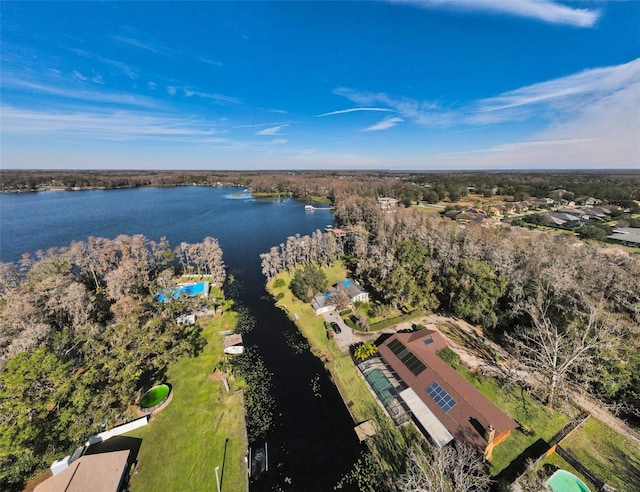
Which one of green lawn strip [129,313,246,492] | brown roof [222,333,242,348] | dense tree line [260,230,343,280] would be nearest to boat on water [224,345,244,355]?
brown roof [222,333,242,348]

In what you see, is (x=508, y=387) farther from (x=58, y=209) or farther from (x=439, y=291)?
(x=58, y=209)

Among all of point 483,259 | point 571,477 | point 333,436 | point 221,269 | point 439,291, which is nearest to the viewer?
point 571,477

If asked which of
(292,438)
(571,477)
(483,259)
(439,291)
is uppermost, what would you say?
(483,259)

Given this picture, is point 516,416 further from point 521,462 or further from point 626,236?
point 626,236

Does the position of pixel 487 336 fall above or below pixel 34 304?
below

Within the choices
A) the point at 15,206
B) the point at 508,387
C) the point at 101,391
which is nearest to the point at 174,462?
the point at 101,391

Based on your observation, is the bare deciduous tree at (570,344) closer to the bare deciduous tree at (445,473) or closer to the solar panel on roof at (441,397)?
the solar panel on roof at (441,397)
